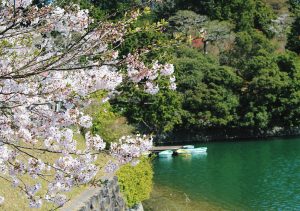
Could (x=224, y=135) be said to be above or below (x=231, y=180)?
above

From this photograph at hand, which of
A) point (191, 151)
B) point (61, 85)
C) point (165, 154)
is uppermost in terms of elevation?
point (61, 85)

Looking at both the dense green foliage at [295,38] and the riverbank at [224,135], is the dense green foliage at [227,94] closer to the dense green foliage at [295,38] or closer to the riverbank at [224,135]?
the riverbank at [224,135]

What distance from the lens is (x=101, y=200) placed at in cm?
1145

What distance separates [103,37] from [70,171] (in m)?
1.66

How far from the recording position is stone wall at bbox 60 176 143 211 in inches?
391

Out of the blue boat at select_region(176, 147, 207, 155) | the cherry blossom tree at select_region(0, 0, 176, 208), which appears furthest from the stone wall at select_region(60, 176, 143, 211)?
the blue boat at select_region(176, 147, 207, 155)

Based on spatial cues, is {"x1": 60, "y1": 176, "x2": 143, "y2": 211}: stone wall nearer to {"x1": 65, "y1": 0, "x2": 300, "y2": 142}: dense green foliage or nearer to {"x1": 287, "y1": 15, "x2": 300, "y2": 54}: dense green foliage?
{"x1": 65, "y1": 0, "x2": 300, "y2": 142}: dense green foliage

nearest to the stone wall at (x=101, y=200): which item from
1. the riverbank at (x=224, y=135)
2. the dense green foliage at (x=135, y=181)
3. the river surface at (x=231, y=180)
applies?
the dense green foliage at (x=135, y=181)

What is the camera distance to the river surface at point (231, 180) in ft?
64.9

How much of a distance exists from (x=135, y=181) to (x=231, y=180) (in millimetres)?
11401

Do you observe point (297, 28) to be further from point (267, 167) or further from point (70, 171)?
point (70, 171)

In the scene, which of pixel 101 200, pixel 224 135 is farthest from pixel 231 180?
pixel 224 135

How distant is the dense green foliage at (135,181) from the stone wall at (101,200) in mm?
584

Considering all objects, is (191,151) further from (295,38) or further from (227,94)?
(295,38)
